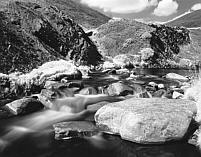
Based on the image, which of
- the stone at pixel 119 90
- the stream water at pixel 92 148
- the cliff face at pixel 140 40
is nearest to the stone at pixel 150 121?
the stream water at pixel 92 148

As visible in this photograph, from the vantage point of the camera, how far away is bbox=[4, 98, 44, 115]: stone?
1964cm

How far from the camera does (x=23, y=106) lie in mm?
19938

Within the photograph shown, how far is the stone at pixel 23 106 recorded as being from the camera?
19639 millimetres

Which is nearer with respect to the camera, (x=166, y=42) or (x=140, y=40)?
(x=140, y=40)

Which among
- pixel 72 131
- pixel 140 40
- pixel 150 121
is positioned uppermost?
pixel 140 40

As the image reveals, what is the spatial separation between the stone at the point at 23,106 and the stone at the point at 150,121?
6949mm

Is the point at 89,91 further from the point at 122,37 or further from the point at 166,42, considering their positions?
the point at 166,42

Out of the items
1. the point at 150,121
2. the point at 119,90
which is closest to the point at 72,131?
the point at 150,121

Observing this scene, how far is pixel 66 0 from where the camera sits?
470 ft

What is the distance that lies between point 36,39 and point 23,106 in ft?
83.3

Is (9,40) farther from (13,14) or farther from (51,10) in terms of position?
(51,10)

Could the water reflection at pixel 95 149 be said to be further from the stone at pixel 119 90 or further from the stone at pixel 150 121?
the stone at pixel 119 90

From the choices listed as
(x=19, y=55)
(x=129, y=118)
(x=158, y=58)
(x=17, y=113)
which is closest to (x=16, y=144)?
(x=17, y=113)

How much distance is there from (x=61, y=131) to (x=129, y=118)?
405 cm
